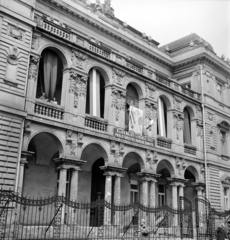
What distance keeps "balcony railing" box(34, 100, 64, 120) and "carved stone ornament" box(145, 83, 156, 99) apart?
813 centimetres

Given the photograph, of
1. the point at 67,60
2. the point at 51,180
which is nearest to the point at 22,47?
the point at 67,60

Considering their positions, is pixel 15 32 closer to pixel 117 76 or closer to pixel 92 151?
pixel 117 76

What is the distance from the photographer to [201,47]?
32.8 meters

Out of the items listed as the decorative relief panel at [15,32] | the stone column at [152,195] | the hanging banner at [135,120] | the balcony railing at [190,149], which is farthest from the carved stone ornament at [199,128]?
the decorative relief panel at [15,32]

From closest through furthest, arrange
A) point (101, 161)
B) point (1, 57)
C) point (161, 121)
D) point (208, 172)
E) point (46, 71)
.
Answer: point (1, 57)
point (46, 71)
point (101, 161)
point (161, 121)
point (208, 172)

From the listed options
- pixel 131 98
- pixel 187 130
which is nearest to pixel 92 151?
pixel 131 98

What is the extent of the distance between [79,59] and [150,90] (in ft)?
22.8

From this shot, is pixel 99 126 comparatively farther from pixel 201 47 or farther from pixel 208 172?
pixel 201 47

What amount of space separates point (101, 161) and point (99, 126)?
13.3 ft

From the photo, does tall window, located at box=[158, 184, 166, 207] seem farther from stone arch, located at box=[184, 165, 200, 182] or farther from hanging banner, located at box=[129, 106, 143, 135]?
hanging banner, located at box=[129, 106, 143, 135]

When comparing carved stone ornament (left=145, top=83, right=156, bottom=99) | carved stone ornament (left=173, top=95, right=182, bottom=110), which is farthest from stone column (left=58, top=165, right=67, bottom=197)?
carved stone ornament (left=173, top=95, right=182, bottom=110)

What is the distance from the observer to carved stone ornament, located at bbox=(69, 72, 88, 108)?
66.2 feet

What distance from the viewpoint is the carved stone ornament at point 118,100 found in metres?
22.4

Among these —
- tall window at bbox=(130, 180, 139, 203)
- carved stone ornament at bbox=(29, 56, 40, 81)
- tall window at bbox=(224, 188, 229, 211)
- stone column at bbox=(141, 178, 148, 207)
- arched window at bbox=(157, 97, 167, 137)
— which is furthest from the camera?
tall window at bbox=(224, 188, 229, 211)
